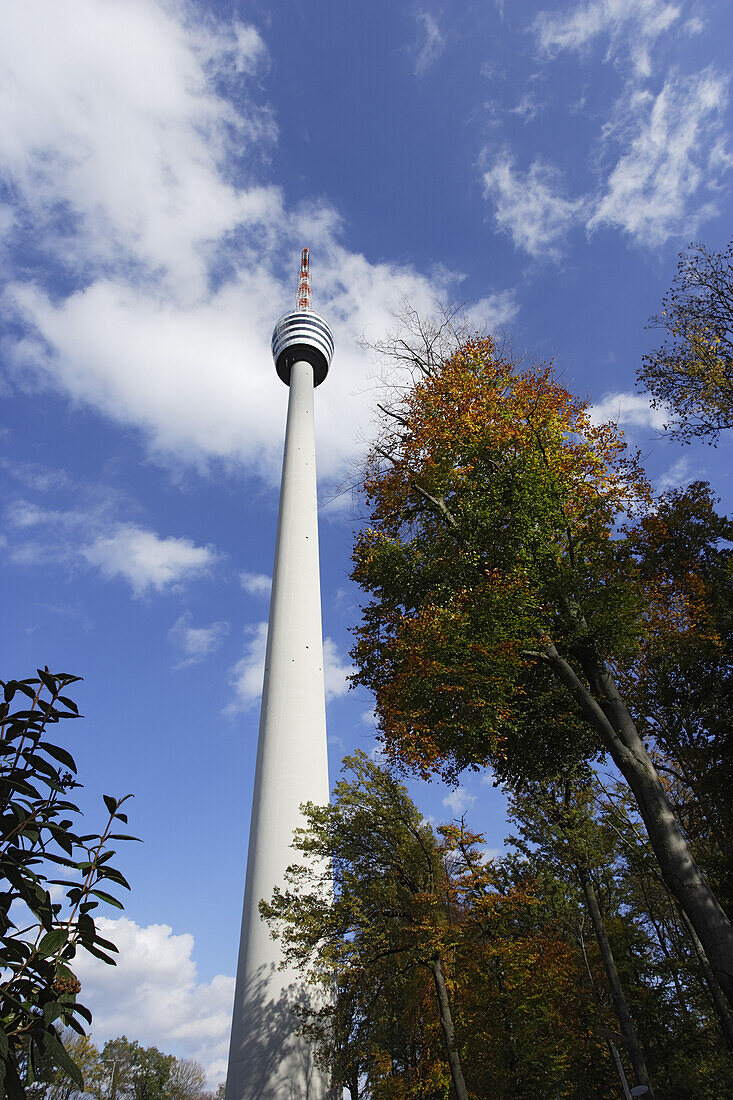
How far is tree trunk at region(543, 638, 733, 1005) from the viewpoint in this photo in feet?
28.5

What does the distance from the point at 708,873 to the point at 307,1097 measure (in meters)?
20.0

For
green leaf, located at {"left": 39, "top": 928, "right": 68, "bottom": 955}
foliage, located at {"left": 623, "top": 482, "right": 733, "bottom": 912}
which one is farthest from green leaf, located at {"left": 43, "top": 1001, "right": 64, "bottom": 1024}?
foliage, located at {"left": 623, "top": 482, "right": 733, "bottom": 912}

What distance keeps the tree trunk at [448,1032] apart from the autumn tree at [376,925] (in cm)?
3

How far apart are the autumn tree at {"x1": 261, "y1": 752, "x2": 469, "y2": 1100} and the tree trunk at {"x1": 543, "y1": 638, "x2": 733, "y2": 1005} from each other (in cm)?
845

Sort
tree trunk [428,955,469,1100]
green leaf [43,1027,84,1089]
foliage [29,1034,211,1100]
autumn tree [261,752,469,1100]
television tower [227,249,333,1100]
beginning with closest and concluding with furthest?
1. green leaf [43,1027,84,1089]
2. tree trunk [428,955,469,1100]
3. autumn tree [261,752,469,1100]
4. television tower [227,249,333,1100]
5. foliage [29,1034,211,1100]

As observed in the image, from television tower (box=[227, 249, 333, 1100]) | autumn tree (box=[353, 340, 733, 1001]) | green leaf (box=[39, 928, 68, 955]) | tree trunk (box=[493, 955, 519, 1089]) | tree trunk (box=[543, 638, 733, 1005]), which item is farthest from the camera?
television tower (box=[227, 249, 333, 1100])

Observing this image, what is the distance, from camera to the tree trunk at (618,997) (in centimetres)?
1759

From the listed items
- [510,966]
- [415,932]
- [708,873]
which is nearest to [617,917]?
[510,966]

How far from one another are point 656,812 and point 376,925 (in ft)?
34.3

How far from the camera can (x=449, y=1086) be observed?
59.8ft

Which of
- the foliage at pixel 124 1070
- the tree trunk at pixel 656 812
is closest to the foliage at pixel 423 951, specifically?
the tree trunk at pixel 656 812

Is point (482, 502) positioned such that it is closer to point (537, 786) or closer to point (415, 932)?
point (415, 932)

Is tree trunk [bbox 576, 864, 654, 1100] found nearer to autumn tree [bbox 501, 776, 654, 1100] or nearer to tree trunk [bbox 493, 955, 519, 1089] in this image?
autumn tree [bbox 501, 776, 654, 1100]

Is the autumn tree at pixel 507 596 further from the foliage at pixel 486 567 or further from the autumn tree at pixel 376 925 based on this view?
the autumn tree at pixel 376 925
